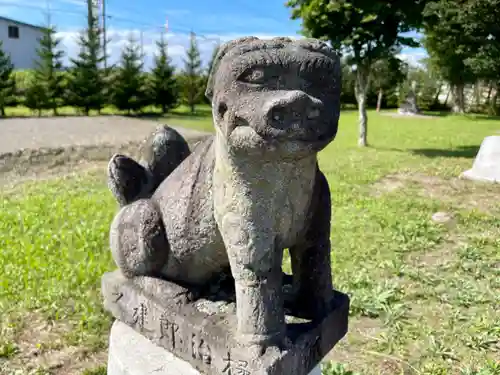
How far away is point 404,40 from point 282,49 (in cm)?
994

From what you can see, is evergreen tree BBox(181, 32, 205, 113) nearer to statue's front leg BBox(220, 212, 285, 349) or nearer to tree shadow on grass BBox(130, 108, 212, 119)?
tree shadow on grass BBox(130, 108, 212, 119)

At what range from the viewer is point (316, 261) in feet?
5.45

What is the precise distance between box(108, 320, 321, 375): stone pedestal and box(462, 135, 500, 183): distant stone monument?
6.45 metres

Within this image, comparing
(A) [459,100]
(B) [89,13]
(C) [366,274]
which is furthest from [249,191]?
(A) [459,100]

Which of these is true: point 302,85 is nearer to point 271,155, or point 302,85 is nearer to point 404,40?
point 271,155

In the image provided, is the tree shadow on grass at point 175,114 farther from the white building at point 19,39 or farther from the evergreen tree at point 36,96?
the white building at point 19,39

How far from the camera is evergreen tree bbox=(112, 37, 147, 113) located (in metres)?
18.6

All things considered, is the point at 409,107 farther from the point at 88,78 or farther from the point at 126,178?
the point at 126,178

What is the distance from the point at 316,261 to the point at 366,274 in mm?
2488

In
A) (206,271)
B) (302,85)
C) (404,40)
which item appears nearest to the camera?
(302,85)

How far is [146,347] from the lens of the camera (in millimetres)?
1869

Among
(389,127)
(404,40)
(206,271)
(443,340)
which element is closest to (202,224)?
(206,271)

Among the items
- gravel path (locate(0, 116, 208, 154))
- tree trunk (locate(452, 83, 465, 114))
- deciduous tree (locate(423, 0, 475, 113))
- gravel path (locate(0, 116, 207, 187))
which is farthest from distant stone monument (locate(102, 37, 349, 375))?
tree trunk (locate(452, 83, 465, 114))

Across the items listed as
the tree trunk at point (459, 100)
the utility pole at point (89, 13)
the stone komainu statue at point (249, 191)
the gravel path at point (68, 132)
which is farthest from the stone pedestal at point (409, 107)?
the stone komainu statue at point (249, 191)
